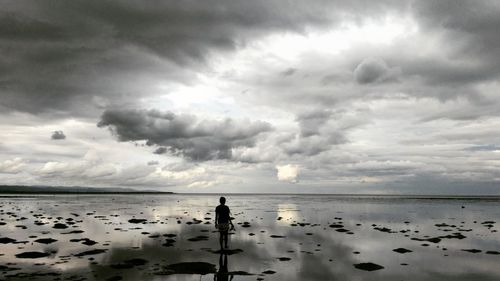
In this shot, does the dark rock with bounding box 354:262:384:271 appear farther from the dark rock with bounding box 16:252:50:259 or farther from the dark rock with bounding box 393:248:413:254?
the dark rock with bounding box 16:252:50:259

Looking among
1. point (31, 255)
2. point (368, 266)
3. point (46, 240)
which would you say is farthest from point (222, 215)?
point (46, 240)

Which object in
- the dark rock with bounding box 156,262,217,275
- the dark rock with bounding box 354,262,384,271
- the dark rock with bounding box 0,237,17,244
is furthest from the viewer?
the dark rock with bounding box 0,237,17,244

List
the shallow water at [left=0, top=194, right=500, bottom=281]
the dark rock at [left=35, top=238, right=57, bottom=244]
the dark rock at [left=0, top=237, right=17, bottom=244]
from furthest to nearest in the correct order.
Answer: the dark rock at [left=35, top=238, right=57, bottom=244] < the dark rock at [left=0, top=237, right=17, bottom=244] < the shallow water at [left=0, top=194, right=500, bottom=281]

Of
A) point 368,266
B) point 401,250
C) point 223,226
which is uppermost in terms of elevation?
point 223,226

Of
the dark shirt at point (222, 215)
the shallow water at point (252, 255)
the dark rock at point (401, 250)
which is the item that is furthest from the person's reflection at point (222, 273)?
the dark rock at point (401, 250)

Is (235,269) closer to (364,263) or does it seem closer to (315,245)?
Result: (364,263)

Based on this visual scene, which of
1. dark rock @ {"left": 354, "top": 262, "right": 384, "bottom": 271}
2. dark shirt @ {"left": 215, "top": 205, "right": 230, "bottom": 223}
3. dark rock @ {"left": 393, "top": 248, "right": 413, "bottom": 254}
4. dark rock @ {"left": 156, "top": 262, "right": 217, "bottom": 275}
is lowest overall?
dark rock @ {"left": 354, "top": 262, "right": 384, "bottom": 271}

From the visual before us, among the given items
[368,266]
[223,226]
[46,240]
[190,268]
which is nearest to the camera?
[190,268]

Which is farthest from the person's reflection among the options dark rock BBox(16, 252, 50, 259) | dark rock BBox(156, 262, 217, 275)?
dark rock BBox(16, 252, 50, 259)

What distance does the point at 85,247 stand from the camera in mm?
26281

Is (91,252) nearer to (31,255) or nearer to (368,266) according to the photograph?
(31,255)

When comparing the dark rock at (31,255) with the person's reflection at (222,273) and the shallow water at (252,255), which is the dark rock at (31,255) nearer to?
the shallow water at (252,255)

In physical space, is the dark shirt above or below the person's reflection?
above

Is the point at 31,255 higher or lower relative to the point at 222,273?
higher
